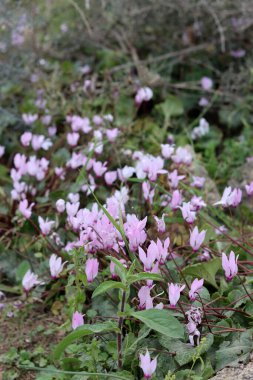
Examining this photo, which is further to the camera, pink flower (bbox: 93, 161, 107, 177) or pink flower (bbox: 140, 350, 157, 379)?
pink flower (bbox: 93, 161, 107, 177)

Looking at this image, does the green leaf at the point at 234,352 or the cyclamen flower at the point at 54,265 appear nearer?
the green leaf at the point at 234,352

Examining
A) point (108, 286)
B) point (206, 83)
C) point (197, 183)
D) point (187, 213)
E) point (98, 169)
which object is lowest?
point (206, 83)

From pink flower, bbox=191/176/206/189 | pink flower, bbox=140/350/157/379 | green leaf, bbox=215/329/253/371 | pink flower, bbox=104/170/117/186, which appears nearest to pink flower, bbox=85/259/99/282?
pink flower, bbox=140/350/157/379

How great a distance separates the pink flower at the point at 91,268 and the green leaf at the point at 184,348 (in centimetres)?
31

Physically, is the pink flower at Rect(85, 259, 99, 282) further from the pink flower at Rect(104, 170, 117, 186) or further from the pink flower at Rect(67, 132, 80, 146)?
the pink flower at Rect(67, 132, 80, 146)

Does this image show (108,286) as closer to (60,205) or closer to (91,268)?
(91,268)

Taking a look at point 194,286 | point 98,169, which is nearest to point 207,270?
point 194,286

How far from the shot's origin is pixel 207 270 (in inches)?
94.3

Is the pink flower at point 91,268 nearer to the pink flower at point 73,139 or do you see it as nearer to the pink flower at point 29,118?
the pink flower at point 73,139

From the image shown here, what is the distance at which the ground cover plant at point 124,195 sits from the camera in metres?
2.09

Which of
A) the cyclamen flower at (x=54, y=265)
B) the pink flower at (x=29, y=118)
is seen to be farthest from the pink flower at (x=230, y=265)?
the pink flower at (x=29, y=118)

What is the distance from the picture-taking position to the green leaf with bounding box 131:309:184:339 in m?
1.87

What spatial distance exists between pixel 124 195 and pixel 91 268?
603 mm

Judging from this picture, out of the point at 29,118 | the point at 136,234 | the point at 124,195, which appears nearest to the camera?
the point at 136,234
